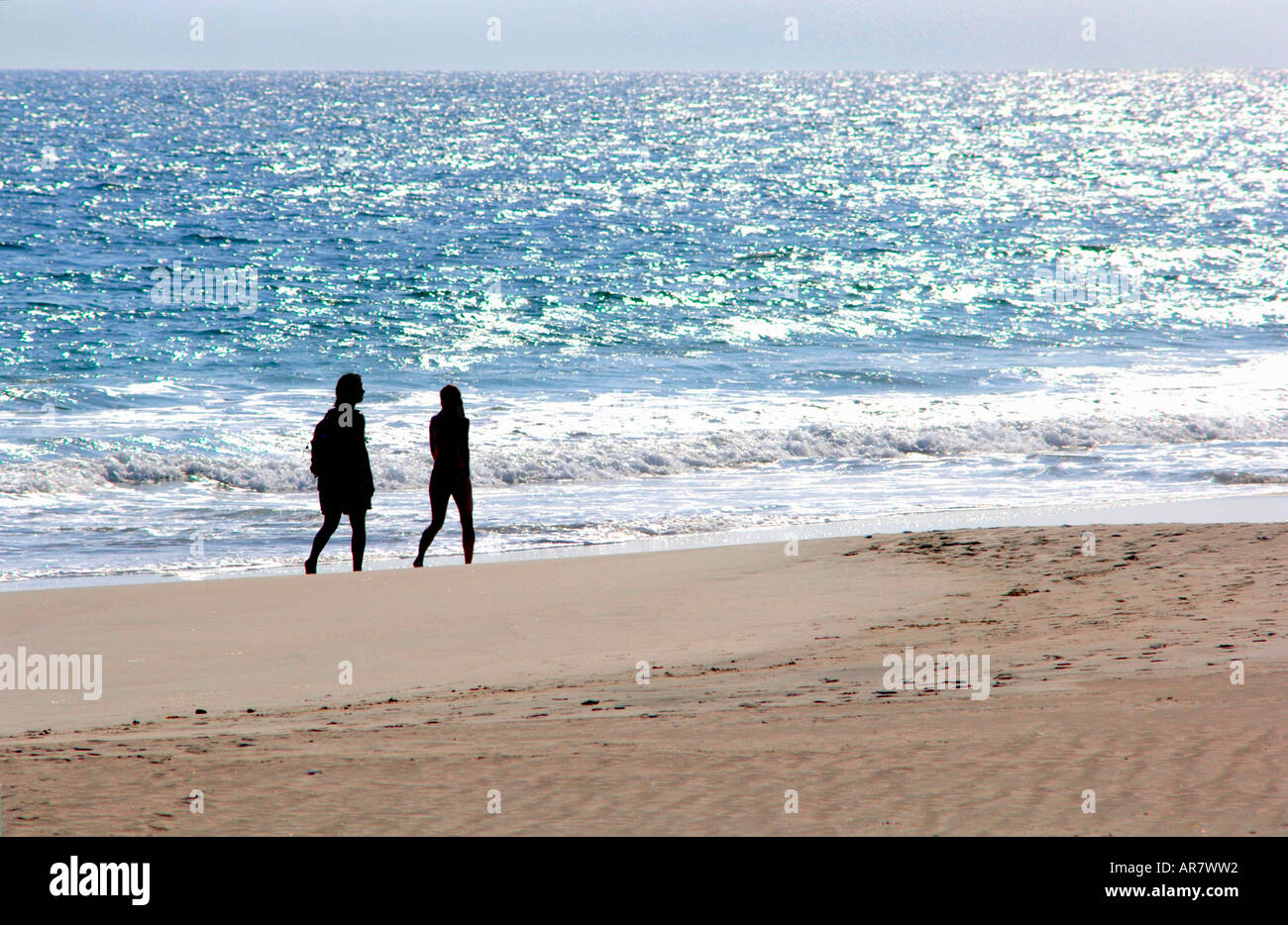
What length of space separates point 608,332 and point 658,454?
33.3 ft

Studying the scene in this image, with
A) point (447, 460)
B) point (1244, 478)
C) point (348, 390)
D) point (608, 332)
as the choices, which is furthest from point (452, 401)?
point (608, 332)

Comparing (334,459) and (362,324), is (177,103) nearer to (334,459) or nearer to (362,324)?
(362,324)

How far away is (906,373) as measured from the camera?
22281mm

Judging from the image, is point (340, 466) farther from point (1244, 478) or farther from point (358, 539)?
point (1244, 478)

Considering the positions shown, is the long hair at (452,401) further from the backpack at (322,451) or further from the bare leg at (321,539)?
the bare leg at (321,539)

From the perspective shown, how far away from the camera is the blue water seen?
45.7 ft

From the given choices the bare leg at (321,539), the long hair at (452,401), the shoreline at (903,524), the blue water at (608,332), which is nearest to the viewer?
the bare leg at (321,539)

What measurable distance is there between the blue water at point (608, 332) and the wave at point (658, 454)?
0.06 m

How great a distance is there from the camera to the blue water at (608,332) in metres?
13.9

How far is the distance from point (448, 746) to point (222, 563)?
21.1 feet

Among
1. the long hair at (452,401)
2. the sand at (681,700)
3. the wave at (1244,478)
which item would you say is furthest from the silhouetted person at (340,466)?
the wave at (1244,478)

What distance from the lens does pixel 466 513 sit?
10.2 m
